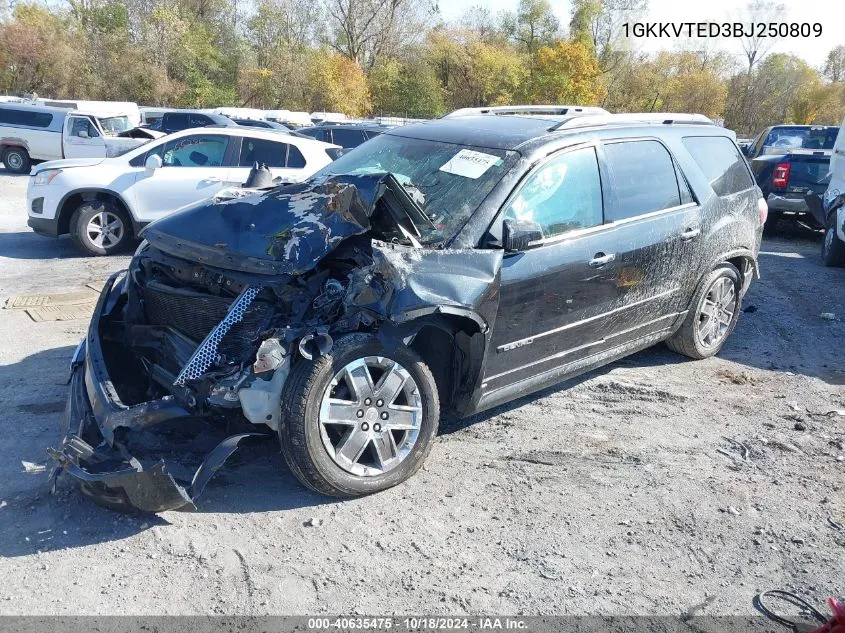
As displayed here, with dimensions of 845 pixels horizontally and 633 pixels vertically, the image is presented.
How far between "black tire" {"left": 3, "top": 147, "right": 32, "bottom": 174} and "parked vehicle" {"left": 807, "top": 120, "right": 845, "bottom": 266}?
63.5ft

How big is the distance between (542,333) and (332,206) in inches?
56.8

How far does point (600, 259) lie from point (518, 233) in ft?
2.67

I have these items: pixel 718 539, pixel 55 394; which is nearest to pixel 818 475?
pixel 718 539

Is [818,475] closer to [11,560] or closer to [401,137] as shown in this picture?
[401,137]

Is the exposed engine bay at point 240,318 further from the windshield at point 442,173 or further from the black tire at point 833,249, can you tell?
the black tire at point 833,249

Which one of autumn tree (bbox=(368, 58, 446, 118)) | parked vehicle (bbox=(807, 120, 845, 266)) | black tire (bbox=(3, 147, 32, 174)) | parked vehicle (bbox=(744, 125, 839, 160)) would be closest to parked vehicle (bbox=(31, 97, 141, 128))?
black tire (bbox=(3, 147, 32, 174))

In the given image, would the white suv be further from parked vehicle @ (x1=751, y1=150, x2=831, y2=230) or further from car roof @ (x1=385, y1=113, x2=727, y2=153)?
parked vehicle @ (x1=751, y1=150, x2=831, y2=230)

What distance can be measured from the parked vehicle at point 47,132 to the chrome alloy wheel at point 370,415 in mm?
17734

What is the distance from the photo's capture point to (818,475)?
4070mm

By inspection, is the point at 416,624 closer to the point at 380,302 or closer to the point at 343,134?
the point at 380,302

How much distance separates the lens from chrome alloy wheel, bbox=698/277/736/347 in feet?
18.4

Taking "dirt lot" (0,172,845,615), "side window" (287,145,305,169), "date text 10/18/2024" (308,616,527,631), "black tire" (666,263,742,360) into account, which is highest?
"side window" (287,145,305,169)

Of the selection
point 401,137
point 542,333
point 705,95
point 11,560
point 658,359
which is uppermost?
point 705,95

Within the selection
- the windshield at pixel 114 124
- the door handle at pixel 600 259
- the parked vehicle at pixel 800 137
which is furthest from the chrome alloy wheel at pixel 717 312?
the windshield at pixel 114 124
